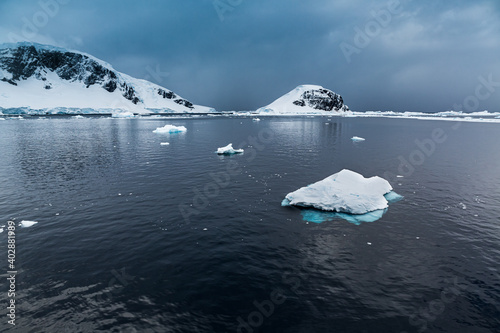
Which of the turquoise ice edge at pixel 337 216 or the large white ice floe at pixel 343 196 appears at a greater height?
the large white ice floe at pixel 343 196

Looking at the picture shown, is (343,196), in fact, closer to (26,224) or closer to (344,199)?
(344,199)

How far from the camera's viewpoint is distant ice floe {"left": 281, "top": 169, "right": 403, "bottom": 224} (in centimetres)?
1700

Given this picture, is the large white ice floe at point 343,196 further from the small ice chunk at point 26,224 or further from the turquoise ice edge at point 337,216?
the small ice chunk at point 26,224

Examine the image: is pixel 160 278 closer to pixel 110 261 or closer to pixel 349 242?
pixel 110 261

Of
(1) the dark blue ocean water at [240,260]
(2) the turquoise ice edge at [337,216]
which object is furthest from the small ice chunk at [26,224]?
(2) the turquoise ice edge at [337,216]

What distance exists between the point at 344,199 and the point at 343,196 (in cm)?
29

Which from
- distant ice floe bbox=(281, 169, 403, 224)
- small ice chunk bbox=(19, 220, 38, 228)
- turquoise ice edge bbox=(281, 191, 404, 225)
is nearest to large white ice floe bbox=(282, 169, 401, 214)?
distant ice floe bbox=(281, 169, 403, 224)

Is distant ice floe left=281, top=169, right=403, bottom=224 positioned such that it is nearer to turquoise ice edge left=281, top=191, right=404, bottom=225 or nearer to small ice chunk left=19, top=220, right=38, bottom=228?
turquoise ice edge left=281, top=191, right=404, bottom=225

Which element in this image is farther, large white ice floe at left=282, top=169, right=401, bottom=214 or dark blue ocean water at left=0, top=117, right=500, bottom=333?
large white ice floe at left=282, top=169, right=401, bottom=214

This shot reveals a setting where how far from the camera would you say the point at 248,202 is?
19594 millimetres

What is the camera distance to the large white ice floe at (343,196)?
57.3 feet

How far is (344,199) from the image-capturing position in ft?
58.1

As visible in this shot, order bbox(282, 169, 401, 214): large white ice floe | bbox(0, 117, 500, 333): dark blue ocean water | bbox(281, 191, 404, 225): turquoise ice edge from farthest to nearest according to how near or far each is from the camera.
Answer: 1. bbox(282, 169, 401, 214): large white ice floe
2. bbox(281, 191, 404, 225): turquoise ice edge
3. bbox(0, 117, 500, 333): dark blue ocean water

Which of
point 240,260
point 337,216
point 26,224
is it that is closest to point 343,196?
point 337,216
